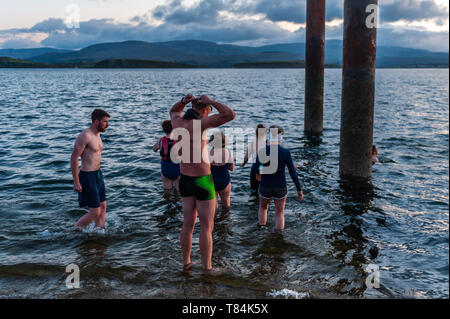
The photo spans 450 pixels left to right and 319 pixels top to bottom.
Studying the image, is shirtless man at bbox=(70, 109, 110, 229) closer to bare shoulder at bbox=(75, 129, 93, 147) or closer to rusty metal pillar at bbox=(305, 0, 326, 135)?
bare shoulder at bbox=(75, 129, 93, 147)

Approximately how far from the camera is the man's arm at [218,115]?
4777 millimetres

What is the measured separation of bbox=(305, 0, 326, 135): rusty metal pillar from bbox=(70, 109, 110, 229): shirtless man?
36.6ft

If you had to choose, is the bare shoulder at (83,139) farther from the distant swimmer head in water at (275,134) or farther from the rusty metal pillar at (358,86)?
the rusty metal pillar at (358,86)

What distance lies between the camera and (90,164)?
264 inches

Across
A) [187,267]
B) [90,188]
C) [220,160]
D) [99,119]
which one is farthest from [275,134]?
[90,188]

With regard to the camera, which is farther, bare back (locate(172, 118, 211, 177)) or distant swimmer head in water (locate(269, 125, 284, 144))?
distant swimmer head in water (locate(269, 125, 284, 144))

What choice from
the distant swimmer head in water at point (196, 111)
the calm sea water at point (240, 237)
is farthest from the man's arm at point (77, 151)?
the distant swimmer head in water at point (196, 111)

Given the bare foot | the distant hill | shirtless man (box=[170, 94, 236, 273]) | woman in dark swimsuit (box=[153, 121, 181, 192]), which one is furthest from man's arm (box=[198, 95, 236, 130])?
the distant hill

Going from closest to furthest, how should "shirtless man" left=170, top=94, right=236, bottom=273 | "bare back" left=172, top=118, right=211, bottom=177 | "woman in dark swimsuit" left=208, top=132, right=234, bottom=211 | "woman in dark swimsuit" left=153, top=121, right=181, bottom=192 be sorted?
"shirtless man" left=170, top=94, right=236, bottom=273 → "bare back" left=172, top=118, right=211, bottom=177 → "woman in dark swimsuit" left=208, top=132, right=234, bottom=211 → "woman in dark swimsuit" left=153, top=121, right=181, bottom=192

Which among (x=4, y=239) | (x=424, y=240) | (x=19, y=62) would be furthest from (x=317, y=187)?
(x=19, y=62)

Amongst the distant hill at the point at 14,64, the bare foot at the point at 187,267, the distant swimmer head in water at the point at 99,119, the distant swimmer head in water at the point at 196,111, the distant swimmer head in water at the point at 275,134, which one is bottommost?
the bare foot at the point at 187,267

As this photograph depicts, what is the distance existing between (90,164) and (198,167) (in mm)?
2429

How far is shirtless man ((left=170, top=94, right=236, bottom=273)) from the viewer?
16.1 ft

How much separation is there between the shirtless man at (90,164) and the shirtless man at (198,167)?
1.83 metres
